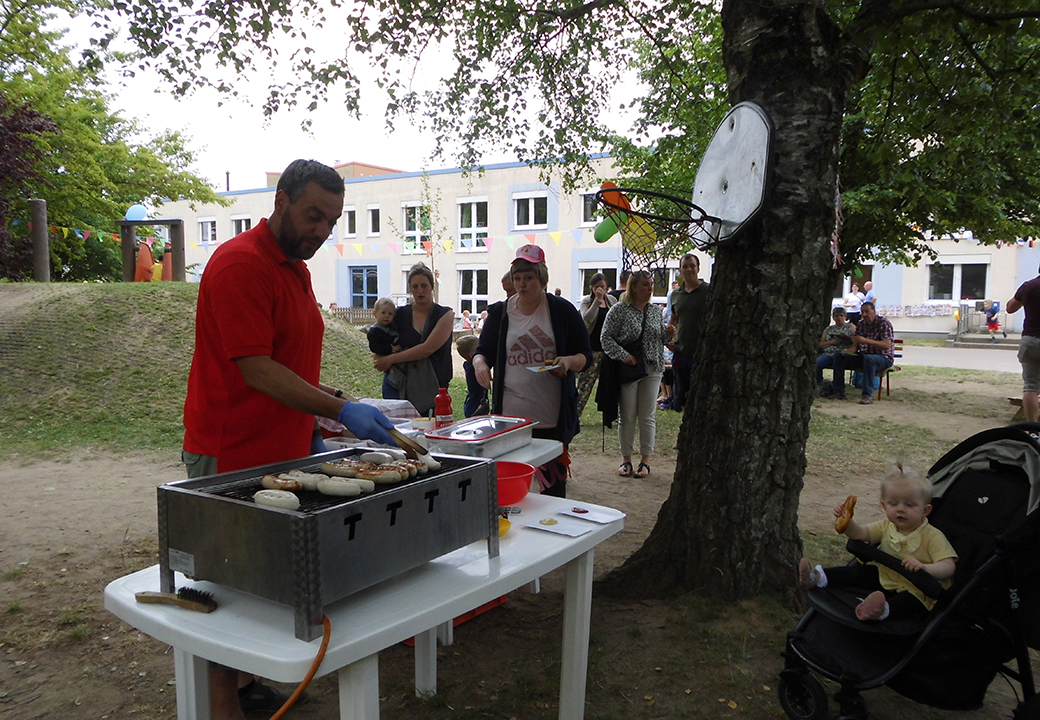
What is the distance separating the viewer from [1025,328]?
22.5 feet

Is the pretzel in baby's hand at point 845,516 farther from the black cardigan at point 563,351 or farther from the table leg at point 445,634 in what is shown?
the table leg at point 445,634

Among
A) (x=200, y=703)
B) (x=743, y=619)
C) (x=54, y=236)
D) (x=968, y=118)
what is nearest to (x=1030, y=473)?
(x=743, y=619)

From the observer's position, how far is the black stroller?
2.13 m

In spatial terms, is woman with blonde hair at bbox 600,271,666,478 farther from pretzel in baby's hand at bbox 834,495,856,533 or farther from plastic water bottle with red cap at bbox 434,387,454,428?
pretzel in baby's hand at bbox 834,495,856,533

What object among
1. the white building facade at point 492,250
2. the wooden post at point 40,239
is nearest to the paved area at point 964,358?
the white building facade at point 492,250

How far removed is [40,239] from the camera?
13273mm

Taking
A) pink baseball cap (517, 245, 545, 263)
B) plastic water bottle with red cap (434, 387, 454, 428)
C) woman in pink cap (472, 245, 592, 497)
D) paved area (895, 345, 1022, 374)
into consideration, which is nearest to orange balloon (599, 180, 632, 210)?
pink baseball cap (517, 245, 545, 263)

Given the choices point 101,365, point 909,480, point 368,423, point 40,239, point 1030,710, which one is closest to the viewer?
point 368,423

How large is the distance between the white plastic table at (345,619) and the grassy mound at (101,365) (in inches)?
242

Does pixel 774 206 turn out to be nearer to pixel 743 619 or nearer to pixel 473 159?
pixel 743 619

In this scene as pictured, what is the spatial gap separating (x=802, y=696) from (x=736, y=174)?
6.87 feet

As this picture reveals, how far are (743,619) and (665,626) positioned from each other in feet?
1.05

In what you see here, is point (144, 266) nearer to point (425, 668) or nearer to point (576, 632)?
point (425, 668)

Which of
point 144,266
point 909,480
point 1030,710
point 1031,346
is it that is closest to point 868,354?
point 1031,346
